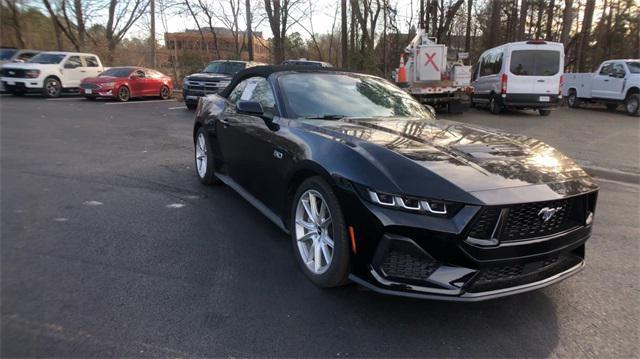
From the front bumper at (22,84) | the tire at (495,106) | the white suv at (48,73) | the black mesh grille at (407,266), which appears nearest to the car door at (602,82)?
the tire at (495,106)

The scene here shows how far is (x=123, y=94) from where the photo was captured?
18.5 m

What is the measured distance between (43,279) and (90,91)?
54.9ft

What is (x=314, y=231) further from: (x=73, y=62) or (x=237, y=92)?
(x=73, y=62)

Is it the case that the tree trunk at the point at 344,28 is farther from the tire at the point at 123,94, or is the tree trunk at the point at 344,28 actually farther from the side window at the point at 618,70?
the side window at the point at 618,70

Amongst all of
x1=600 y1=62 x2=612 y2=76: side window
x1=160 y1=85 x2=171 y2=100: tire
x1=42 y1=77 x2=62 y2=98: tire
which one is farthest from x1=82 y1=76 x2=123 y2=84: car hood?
x1=600 y1=62 x2=612 y2=76: side window

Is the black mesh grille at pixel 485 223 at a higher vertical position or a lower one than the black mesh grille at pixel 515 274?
higher

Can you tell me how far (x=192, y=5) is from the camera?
31.2 metres

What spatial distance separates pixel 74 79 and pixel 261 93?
728 inches

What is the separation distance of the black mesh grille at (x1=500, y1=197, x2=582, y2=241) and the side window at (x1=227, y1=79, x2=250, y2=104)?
11.2 feet

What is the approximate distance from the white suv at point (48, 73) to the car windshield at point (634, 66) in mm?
21844

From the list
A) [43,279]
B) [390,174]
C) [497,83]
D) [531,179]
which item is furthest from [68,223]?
[497,83]

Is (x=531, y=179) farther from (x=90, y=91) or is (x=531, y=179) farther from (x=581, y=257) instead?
(x=90, y=91)

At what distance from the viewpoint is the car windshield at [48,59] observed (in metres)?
19.0

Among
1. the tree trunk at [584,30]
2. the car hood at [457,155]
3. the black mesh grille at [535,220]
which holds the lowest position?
the black mesh grille at [535,220]
